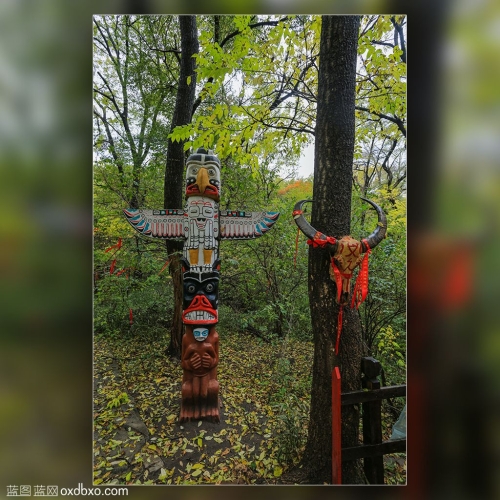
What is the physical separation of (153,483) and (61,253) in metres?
1.66

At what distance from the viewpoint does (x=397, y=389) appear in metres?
1.58

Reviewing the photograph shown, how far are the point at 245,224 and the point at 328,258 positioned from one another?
2.54 feet

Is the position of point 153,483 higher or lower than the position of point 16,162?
lower

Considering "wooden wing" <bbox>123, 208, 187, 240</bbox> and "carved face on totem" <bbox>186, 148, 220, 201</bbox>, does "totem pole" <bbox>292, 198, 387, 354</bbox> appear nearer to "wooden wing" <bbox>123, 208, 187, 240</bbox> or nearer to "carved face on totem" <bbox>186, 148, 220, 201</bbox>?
"carved face on totem" <bbox>186, 148, 220, 201</bbox>

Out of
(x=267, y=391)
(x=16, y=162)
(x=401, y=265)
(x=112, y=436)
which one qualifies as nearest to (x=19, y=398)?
(x=112, y=436)

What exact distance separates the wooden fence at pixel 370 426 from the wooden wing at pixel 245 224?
1.20m

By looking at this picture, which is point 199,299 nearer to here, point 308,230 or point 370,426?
point 308,230

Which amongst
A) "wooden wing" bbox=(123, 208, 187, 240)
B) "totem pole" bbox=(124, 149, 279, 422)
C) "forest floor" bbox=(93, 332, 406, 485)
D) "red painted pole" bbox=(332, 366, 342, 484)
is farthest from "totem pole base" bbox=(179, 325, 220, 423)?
"red painted pole" bbox=(332, 366, 342, 484)

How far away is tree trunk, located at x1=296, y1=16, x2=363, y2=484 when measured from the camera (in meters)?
1.65

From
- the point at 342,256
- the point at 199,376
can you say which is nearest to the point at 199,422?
the point at 199,376

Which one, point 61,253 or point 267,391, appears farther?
point 267,391

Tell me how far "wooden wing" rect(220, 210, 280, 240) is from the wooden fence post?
4.08 ft

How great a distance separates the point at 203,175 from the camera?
2023 millimetres

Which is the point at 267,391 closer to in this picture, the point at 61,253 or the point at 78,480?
the point at 78,480
